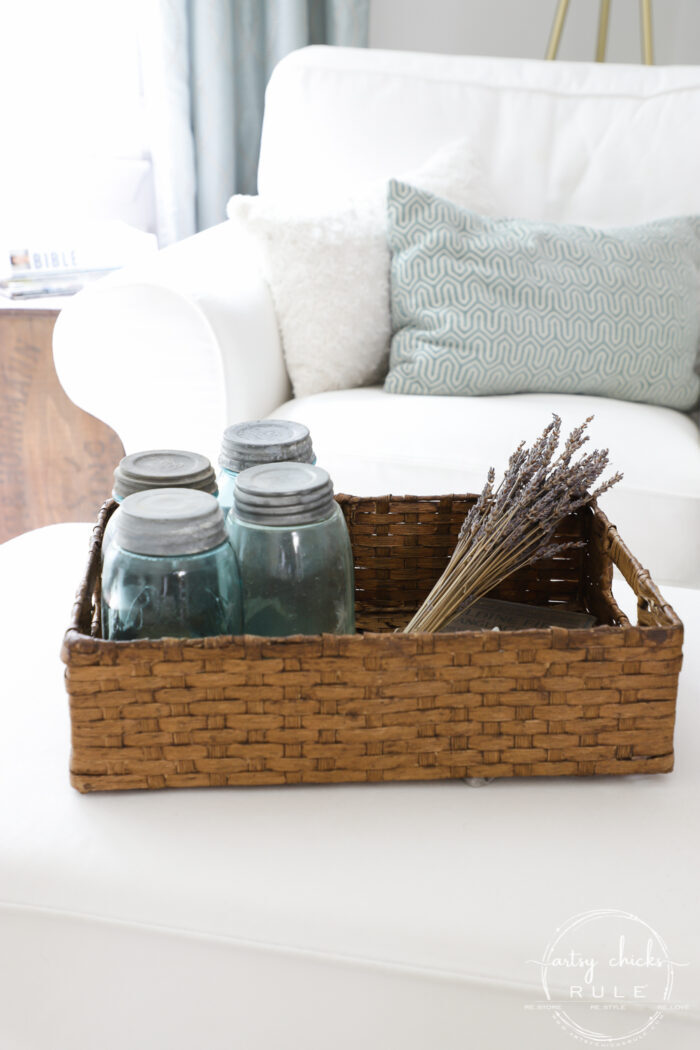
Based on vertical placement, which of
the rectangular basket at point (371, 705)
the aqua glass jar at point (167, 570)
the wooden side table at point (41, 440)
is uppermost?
the aqua glass jar at point (167, 570)

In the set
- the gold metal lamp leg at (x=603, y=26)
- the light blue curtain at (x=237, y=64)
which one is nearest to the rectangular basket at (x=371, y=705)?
the light blue curtain at (x=237, y=64)

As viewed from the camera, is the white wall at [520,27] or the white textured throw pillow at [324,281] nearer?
the white textured throw pillow at [324,281]

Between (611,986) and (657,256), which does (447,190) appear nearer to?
(657,256)

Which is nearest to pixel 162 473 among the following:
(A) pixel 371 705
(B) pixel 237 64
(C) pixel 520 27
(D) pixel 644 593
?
(A) pixel 371 705

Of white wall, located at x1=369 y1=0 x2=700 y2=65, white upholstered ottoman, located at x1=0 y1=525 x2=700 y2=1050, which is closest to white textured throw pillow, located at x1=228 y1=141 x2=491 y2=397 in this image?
white upholstered ottoman, located at x1=0 y1=525 x2=700 y2=1050

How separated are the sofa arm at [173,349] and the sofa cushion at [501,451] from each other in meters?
0.12

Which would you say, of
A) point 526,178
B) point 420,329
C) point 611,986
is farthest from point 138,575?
point 526,178

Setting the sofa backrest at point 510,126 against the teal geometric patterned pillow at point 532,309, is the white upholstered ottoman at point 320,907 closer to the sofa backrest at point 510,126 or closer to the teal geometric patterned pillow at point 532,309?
the teal geometric patterned pillow at point 532,309

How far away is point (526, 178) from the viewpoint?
1925 millimetres

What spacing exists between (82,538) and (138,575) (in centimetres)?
49

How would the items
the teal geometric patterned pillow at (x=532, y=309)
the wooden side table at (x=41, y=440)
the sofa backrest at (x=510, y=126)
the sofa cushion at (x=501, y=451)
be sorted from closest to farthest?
1. the sofa cushion at (x=501, y=451)
2. the teal geometric patterned pillow at (x=532, y=309)
3. the wooden side table at (x=41, y=440)
4. the sofa backrest at (x=510, y=126)

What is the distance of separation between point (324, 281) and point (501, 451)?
449mm

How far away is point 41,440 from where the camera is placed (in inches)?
Answer: 72.2

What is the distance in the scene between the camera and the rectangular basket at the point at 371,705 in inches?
26.4
